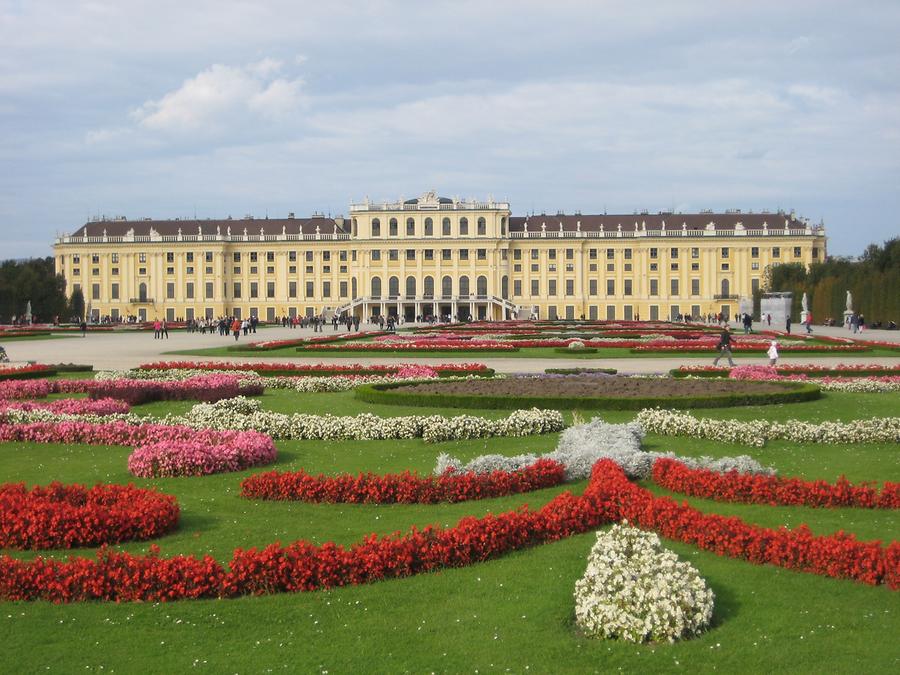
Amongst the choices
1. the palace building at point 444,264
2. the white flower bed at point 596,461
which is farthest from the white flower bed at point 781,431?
the palace building at point 444,264

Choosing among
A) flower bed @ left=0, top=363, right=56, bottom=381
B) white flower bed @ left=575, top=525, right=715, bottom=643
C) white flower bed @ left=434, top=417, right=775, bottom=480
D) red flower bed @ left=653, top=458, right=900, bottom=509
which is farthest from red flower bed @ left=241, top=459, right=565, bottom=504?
flower bed @ left=0, top=363, right=56, bottom=381

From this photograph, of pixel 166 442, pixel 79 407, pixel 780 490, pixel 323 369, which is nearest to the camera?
pixel 780 490

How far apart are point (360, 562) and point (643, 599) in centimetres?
177

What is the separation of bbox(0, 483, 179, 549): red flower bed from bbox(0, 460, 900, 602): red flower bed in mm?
920

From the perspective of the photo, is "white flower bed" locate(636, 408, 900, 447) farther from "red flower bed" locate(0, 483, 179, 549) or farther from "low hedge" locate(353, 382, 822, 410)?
"red flower bed" locate(0, 483, 179, 549)

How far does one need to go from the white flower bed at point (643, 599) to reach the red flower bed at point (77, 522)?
3392mm

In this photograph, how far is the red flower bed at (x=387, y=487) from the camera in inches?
324

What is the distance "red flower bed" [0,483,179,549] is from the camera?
270 inches

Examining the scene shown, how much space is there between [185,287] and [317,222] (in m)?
13.5

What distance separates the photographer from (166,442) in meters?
9.95

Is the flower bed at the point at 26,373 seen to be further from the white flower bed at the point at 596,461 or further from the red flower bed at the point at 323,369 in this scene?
the white flower bed at the point at 596,461

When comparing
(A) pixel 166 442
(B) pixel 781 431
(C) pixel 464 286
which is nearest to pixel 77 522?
(A) pixel 166 442

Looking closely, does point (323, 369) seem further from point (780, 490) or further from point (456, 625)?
point (456, 625)

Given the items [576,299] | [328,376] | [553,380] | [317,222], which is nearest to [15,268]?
[317,222]
